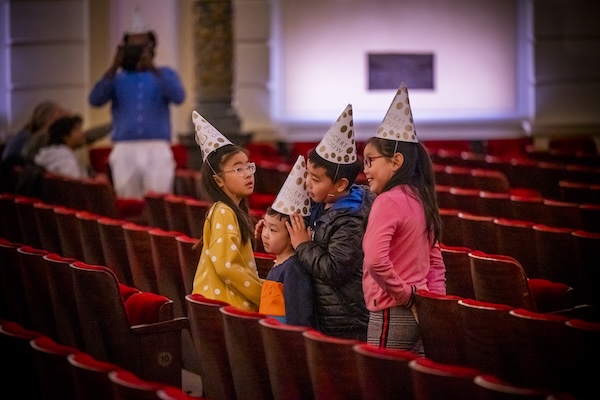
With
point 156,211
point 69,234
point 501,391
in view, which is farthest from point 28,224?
point 501,391

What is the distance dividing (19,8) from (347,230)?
7.55 meters

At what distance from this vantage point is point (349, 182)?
3.93 meters

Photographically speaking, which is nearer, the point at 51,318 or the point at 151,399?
the point at 151,399

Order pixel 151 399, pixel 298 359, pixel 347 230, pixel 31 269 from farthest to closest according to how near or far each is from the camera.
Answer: pixel 31 269 < pixel 347 230 < pixel 298 359 < pixel 151 399

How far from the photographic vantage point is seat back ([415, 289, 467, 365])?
3.63 meters

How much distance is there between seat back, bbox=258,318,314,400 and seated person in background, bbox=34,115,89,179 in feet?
16.8

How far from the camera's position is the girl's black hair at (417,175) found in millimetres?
3754

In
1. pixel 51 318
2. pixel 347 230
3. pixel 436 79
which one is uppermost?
pixel 436 79

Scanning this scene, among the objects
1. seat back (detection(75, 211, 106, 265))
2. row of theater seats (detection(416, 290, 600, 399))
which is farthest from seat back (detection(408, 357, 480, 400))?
seat back (detection(75, 211, 106, 265))

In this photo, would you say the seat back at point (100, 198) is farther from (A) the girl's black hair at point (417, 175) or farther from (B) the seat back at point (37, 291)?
(A) the girl's black hair at point (417, 175)

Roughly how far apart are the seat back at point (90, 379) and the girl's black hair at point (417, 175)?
3.79 feet

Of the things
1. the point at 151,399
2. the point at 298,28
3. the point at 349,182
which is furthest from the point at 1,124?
the point at 151,399

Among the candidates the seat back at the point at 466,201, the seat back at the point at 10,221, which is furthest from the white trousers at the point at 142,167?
the seat back at the point at 466,201

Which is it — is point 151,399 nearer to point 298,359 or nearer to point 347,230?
point 298,359
